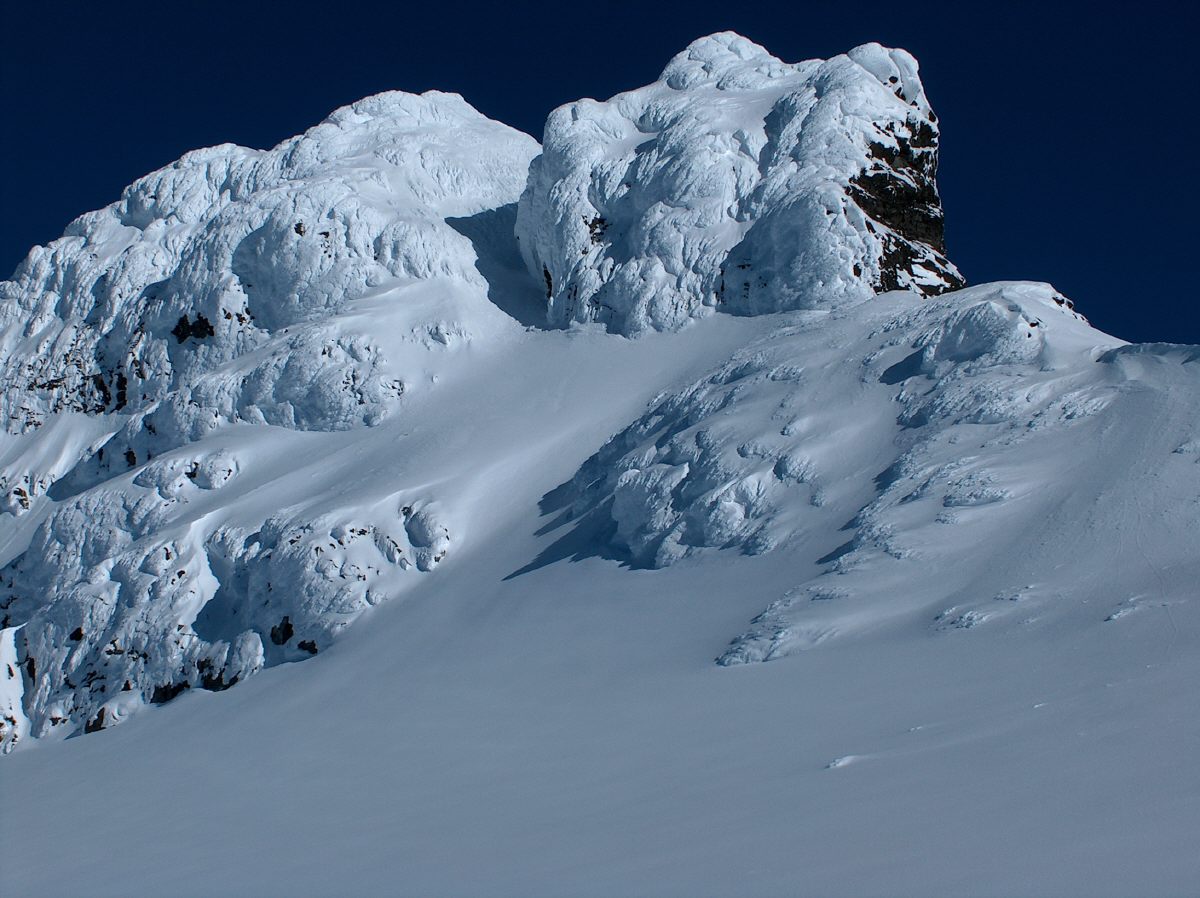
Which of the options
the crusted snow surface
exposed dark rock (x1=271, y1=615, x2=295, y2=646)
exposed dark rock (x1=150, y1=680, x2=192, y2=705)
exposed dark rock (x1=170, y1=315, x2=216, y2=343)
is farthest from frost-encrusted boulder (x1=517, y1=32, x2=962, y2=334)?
exposed dark rock (x1=150, y1=680, x2=192, y2=705)

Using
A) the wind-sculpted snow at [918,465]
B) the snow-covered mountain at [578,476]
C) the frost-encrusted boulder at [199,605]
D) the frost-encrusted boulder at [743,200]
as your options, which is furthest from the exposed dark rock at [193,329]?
the wind-sculpted snow at [918,465]

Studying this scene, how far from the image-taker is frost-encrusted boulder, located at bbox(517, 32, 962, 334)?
3209cm

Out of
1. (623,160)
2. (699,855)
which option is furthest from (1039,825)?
(623,160)

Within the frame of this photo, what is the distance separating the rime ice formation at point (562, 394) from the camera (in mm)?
18609

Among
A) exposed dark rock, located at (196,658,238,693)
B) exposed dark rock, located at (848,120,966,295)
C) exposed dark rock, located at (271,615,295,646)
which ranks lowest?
exposed dark rock, located at (196,658,238,693)

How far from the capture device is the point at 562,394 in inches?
1307

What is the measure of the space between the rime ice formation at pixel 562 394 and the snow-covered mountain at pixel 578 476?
13cm

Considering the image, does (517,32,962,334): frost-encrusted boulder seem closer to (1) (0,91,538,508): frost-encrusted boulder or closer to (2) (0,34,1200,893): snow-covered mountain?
(2) (0,34,1200,893): snow-covered mountain

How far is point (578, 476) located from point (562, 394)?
581 centimetres

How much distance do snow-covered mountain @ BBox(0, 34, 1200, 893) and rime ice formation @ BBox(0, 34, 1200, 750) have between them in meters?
0.13

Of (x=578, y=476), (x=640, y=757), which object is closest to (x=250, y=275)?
(x=578, y=476)

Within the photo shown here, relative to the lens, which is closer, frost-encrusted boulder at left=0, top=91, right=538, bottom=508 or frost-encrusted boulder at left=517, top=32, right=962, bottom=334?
frost-encrusted boulder at left=517, top=32, right=962, bottom=334

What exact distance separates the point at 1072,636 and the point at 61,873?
12.4 m

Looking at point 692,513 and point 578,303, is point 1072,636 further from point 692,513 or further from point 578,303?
point 578,303
